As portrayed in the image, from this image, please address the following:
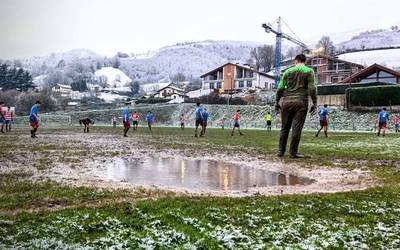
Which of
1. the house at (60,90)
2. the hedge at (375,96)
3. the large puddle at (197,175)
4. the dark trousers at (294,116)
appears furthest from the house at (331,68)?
the large puddle at (197,175)

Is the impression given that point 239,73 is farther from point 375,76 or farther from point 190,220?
point 190,220

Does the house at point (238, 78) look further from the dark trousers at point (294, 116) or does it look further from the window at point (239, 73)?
the dark trousers at point (294, 116)

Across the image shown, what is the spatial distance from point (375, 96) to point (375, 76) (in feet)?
58.7

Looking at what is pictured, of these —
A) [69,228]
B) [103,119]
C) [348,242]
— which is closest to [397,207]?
[348,242]

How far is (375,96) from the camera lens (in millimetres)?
48188

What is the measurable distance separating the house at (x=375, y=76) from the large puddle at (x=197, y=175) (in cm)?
5709

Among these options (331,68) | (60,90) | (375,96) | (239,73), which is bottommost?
(375,96)

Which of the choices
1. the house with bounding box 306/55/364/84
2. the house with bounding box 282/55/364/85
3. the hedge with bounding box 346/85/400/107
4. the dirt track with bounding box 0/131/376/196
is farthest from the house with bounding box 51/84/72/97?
the dirt track with bounding box 0/131/376/196

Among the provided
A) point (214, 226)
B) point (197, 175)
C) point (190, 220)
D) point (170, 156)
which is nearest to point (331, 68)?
point (170, 156)

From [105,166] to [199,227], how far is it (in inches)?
248

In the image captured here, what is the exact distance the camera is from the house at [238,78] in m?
100

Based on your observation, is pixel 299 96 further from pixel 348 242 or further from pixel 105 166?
pixel 348 242

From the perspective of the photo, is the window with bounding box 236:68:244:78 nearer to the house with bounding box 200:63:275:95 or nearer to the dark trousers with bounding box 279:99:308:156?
the house with bounding box 200:63:275:95

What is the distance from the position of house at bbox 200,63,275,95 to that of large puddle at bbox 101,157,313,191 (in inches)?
3511
